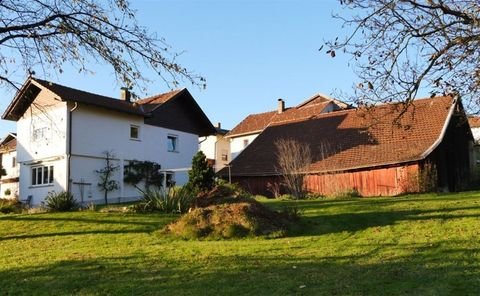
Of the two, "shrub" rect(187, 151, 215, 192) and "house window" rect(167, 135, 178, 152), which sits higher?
"house window" rect(167, 135, 178, 152)

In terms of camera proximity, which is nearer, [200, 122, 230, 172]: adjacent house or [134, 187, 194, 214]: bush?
[134, 187, 194, 214]: bush

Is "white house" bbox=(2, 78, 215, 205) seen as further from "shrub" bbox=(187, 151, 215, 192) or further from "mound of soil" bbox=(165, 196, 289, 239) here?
"mound of soil" bbox=(165, 196, 289, 239)

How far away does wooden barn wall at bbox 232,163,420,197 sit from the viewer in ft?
87.2

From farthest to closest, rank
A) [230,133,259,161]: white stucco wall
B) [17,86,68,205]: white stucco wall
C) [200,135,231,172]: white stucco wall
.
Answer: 1. [200,135,231,172]: white stucco wall
2. [230,133,259,161]: white stucco wall
3. [17,86,68,205]: white stucco wall

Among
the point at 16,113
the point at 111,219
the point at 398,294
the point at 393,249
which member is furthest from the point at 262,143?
the point at 398,294

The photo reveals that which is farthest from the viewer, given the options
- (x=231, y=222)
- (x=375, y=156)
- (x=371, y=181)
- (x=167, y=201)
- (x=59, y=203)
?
(x=375, y=156)

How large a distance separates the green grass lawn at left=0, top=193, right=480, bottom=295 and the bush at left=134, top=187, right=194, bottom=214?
2.49 meters

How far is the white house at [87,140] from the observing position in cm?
3091

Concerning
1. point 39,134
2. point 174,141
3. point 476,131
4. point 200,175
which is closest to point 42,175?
point 39,134

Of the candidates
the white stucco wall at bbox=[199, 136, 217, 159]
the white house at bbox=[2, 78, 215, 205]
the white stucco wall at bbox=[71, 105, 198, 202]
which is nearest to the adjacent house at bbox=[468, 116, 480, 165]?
the white stucco wall at bbox=[71, 105, 198, 202]

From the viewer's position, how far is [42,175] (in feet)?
108

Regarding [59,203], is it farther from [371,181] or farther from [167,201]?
[371,181]

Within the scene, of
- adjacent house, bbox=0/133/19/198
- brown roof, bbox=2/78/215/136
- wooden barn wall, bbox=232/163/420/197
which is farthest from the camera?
adjacent house, bbox=0/133/19/198

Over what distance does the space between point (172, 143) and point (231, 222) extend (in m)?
25.8
